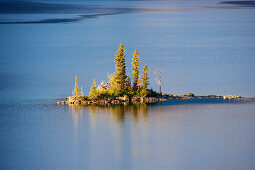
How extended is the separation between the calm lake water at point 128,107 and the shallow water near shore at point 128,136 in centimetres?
9

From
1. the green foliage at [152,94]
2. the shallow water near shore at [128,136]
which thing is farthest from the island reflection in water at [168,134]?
the green foliage at [152,94]

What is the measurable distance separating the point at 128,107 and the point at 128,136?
12.2 meters

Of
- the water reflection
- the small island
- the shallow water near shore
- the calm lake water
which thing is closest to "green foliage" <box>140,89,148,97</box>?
the small island

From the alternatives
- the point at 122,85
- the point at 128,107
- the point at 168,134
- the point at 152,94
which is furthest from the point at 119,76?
the point at 168,134

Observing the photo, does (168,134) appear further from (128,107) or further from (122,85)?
(122,85)

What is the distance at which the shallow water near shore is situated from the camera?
5459 centimetres

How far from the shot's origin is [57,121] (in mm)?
68500

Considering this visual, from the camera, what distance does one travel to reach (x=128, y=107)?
244ft

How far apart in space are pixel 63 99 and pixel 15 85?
50.2 ft

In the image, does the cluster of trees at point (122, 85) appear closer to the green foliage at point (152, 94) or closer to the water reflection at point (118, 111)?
the green foliage at point (152, 94)

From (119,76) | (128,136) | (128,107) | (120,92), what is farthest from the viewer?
(119,76)

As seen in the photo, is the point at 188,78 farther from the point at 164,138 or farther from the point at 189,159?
the point at 189,159

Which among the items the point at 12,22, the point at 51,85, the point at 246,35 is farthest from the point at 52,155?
the point at 12,22

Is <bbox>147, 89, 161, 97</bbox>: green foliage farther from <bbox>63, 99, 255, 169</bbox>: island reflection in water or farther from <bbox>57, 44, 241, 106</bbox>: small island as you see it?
<bbox>63, 99, 255, 169</bbox>: island reflection in water
